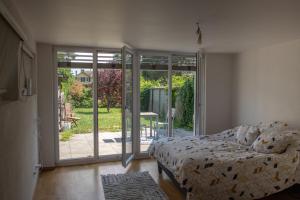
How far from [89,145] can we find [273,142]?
3.30m

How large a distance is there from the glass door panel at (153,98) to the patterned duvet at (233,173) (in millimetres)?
1901

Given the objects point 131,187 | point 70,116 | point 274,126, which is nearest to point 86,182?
point 131,187

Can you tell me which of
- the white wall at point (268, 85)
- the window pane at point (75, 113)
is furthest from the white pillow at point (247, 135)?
the window pane at point (75, 113)

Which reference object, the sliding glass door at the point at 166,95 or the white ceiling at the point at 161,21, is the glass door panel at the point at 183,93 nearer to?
the sliding glass door at the point at 166,95

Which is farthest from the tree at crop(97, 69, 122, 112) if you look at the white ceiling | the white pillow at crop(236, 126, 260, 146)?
the white pillow at crop(236, 126, 260, 146)

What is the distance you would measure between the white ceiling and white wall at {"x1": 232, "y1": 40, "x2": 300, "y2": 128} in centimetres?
33

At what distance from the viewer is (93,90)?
4.89m

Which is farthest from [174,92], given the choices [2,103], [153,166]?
[2,103]

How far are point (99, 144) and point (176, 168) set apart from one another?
7.56ft

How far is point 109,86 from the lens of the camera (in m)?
5.04

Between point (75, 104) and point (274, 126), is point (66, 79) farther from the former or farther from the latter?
point (274, 126)

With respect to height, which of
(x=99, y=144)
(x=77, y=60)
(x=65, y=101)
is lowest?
(x=99, y=144)

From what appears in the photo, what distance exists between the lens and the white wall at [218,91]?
5.43 m

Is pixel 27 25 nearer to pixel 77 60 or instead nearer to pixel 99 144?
pixel 77 60
